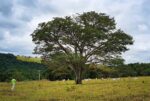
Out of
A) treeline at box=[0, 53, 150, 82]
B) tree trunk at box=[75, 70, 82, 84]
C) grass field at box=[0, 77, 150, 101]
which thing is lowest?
grass field at box=[0, 77, 150, 101]

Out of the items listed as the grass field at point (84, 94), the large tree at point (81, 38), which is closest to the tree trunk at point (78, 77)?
the large tree at point (81, 38)

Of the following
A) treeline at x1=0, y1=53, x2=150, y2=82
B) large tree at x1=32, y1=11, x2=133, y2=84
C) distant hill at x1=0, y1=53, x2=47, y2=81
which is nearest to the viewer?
large tree at x1=32, y1=11, x2=133, y2=84

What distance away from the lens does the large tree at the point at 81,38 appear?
60.8 metres

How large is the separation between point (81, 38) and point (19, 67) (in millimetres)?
100757

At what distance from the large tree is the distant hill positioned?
180ft

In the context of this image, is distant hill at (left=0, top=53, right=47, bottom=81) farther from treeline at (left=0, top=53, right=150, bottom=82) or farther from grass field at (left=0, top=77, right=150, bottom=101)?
grass field at (left=0, top=77, right=150, bottom=101)

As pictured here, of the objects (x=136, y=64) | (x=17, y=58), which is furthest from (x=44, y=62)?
(x=17, y=58)

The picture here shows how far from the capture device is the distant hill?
11994 cm

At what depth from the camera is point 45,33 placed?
6122 centimetres

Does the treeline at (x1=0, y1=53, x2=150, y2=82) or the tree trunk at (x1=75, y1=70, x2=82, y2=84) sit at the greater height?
the treeline at (x1=0, y1=53, x2=150, y2=82)

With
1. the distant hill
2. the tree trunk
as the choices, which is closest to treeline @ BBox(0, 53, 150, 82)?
the distant hill

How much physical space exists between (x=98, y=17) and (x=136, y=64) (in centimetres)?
7064

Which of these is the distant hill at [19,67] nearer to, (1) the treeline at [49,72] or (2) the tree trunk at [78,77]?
(1) the treeline at [49,72]

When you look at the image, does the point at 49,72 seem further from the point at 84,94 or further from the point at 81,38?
the point at 84,94
